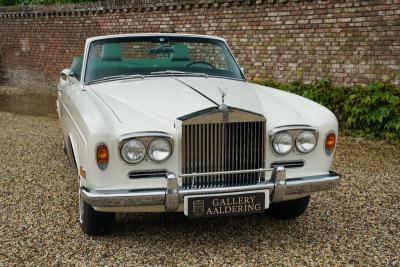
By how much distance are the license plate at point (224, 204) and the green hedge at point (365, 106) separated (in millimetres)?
4430

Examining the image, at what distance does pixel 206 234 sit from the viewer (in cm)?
359

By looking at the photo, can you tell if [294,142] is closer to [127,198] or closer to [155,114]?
[155,114]

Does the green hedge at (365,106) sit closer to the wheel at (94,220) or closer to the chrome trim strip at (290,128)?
the chrome trim strip at (290,128)

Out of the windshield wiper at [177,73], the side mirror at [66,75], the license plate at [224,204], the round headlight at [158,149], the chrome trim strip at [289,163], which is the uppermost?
the windshield wiper at [177,73]

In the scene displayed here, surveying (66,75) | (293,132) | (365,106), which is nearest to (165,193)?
(293,132)

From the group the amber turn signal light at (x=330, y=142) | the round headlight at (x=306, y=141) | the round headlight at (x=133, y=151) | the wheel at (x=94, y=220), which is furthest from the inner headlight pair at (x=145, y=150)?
the amber turn signal light at (x=330, y=142)

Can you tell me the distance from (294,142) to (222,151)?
55 cm

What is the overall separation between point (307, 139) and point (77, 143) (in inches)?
67.8

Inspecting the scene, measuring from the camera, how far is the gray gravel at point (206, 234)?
320 centimetres

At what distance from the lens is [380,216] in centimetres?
405

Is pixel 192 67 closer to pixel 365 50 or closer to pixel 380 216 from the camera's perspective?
pixel 380 216

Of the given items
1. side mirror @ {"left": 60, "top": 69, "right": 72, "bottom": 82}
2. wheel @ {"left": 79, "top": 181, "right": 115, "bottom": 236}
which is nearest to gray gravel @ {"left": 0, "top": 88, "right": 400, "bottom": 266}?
wheel @ {"left": 79, "top": 181, "right": 115, "bottom": 236}

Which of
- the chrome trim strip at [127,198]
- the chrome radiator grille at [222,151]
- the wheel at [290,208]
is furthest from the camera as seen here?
the wheel at [290,208]

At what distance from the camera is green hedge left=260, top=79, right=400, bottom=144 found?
22.4 ft
